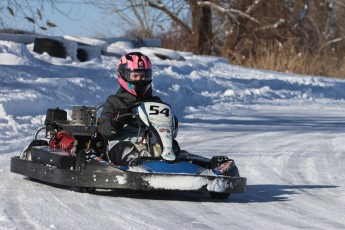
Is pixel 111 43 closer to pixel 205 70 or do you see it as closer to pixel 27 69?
pixel 205 70

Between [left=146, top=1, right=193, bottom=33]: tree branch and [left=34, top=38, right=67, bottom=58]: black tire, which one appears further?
[left=146, top=1, right=193, bottom=33]: tree branch

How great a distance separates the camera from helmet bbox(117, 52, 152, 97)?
28.9ft

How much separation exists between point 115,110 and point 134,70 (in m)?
0.50

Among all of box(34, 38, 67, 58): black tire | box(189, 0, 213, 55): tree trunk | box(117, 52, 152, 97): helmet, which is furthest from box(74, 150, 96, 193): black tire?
box(189, 0, 213, 55): tree trunk

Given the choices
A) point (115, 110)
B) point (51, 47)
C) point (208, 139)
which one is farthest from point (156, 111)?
point (51, 47)

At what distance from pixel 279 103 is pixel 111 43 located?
8.03m

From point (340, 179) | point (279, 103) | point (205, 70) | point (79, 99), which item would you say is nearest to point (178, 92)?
point (279, 103)

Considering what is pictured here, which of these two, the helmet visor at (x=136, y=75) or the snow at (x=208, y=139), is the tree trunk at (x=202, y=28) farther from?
the helmet visor at (x=136, y=75)

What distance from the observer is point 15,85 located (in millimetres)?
16938

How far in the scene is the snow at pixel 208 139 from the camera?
22.9 feet

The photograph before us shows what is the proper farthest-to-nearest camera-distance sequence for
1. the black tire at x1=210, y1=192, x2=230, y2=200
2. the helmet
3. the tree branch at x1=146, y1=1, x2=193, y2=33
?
1. the tree branch at x1=146, y1=1, x2=193, y2=33
2. the helmet
3. the black tire at x1=210, y1=192, x2=230, y2=200

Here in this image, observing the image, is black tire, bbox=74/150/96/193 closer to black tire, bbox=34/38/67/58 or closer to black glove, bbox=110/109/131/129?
black glove, bbox=110/109/131/129

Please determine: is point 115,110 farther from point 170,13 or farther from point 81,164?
point 170,13

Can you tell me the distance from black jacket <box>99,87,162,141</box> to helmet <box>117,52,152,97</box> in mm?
56
